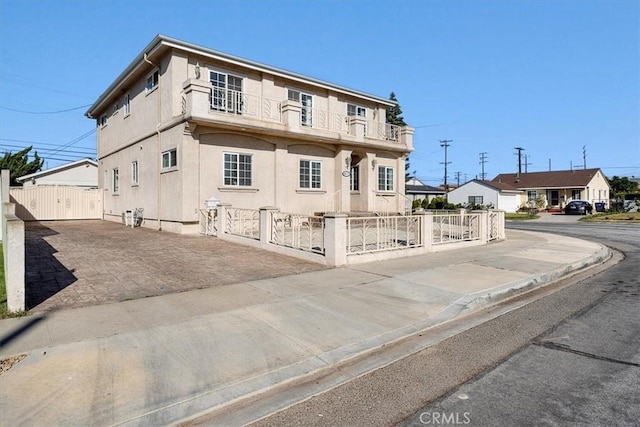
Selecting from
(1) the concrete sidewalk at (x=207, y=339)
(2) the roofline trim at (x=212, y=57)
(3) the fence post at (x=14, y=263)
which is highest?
(2) the roofline trim at (x=212, y=57)

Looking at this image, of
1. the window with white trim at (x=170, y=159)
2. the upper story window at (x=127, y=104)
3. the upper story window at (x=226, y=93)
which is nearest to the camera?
the window with white trim at (x=170, y=159)

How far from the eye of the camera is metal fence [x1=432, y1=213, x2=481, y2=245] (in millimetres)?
13547

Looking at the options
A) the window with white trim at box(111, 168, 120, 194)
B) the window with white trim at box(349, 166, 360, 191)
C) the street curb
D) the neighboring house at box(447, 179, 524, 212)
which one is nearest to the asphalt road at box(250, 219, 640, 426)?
the street curb

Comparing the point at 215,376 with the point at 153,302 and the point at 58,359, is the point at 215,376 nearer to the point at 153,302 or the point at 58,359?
the point at 58,359

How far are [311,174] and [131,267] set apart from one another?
12.1 m

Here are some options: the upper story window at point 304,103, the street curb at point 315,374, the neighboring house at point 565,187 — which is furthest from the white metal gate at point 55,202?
the neighboring house at point 565,187

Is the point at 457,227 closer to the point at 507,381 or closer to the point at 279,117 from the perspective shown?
the point at 279,117

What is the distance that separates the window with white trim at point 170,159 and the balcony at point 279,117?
186 centimetres

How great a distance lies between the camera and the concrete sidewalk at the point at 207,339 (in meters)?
3.46

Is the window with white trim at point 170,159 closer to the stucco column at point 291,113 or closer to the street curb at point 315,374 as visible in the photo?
the stucco column at point 291,113

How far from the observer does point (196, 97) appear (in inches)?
586

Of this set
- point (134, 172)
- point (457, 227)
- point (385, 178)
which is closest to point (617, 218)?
point (385, 178)

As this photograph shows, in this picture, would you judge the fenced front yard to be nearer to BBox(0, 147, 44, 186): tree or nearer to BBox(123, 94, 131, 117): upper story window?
BBox(123, 94, 131, 117): upper story window

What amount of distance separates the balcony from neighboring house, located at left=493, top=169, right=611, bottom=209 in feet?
132
